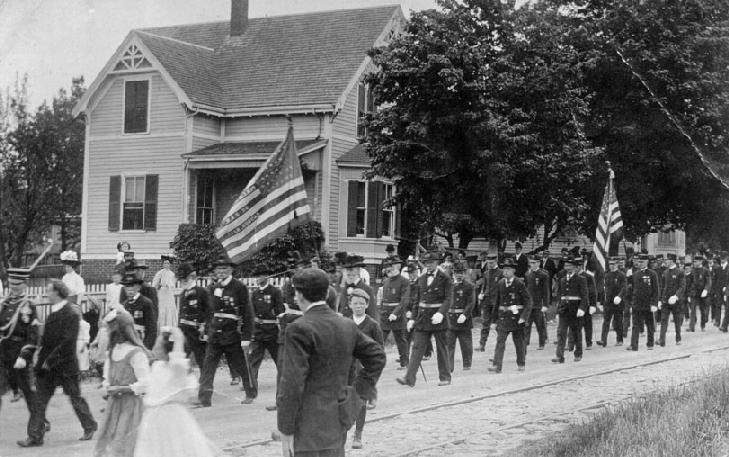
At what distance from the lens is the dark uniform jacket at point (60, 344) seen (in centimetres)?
943

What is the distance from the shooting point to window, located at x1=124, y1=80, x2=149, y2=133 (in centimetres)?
3045

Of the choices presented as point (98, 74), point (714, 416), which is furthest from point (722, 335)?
point (98, 74)

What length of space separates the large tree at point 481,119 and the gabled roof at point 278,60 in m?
3.35

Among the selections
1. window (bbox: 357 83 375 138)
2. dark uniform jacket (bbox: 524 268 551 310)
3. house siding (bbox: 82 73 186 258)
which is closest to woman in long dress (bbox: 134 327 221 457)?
dark uniform jacket (bbox: 524 268 551 310)

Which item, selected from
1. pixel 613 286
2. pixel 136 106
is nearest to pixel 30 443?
pixel 613 286

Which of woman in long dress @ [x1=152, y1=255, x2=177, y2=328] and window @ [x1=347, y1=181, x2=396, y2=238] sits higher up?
window @ [x1=347, y1=181, x2=396, y2=238]

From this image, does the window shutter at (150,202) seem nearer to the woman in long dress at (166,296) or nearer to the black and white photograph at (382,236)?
the black and white photograph at (382,236)

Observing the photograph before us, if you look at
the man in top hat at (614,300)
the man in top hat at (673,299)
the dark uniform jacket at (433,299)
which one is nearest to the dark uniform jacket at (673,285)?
the man in top hat at (673,299)

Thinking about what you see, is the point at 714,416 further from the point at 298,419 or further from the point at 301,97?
the point at 301,97

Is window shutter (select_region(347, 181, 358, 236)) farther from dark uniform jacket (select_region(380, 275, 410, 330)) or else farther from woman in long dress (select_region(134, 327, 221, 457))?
woman in long dress (select_region(134, 327, 221, 457))

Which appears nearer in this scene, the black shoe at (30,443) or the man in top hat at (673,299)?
the black shoe at (30,443)

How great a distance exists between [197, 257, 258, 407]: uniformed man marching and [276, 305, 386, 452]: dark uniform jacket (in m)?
6.27

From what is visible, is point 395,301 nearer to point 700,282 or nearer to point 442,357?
Answer: point 442,357

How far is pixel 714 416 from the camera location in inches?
350
